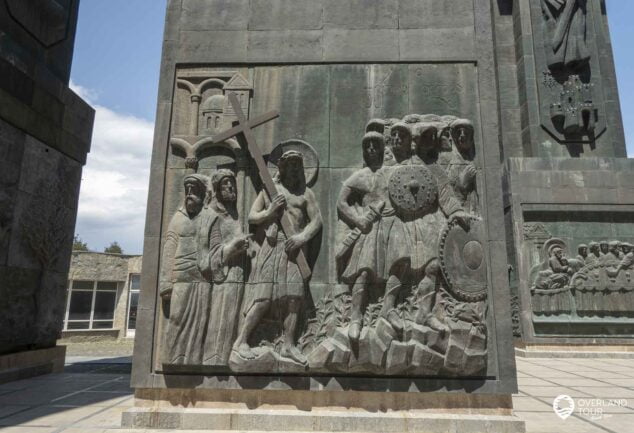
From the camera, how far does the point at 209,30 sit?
7.42m

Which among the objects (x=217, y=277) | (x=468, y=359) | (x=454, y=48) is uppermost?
(x=454, y=48)

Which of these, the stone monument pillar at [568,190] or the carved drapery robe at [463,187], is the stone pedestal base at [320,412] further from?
the stone monument pillar at [568,190]

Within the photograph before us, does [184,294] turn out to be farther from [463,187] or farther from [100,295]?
[100,295]

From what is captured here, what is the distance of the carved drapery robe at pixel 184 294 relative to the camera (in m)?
6.17

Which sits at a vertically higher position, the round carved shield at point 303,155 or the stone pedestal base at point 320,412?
the round carved shield at point 303,155

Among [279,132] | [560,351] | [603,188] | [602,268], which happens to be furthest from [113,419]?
[603,188]

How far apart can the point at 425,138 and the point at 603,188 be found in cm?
1143

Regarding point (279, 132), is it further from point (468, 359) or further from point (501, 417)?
point (501, 417)

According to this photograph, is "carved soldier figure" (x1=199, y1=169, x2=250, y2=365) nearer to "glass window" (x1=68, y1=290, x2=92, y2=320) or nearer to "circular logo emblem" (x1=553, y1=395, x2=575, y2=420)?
"circular logo emblem" (x1=553, y1=395, x2=575, y2=420)

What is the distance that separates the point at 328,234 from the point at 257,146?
1822mm

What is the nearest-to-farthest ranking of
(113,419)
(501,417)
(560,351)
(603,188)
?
(501,417) < (113,419) < (560,351) < (603,188)

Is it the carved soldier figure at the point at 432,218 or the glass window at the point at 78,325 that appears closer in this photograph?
the carved soldier figure at the point at 432,218

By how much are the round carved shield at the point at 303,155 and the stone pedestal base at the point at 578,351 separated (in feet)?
36.2

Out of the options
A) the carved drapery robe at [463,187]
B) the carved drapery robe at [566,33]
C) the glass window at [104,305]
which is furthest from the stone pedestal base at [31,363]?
the carved drapery robe at [566,33]
